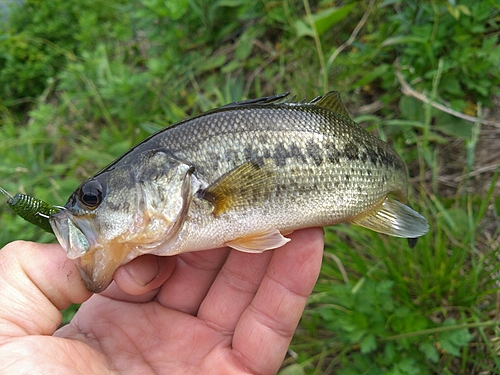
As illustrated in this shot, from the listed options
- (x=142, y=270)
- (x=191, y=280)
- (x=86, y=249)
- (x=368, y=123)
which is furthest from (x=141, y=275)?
(x=368, y=123)

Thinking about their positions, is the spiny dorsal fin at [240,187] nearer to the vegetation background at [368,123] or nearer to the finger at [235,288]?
the finger at [235,288]

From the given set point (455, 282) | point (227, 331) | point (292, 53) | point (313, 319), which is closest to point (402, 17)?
point (292, 53)

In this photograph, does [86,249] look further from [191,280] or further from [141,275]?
[191,280]

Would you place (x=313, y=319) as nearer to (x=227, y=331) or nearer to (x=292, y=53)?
(x=227, y=331)

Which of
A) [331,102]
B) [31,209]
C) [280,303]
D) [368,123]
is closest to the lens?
[31,209]

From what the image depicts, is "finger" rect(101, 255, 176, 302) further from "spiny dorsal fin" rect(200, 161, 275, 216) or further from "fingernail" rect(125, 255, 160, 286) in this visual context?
"spiny dorsal fin" rect(200, 161, 275, 216)
